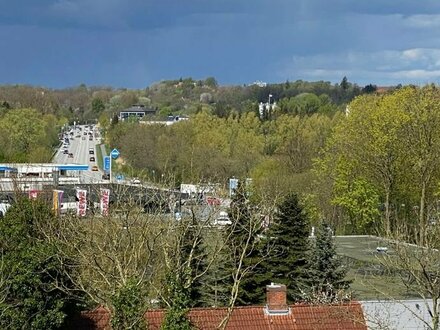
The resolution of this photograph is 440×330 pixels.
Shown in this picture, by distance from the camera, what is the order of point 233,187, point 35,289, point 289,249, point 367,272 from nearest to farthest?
point 35,289
point 289,249
point 367,272
point 233,187

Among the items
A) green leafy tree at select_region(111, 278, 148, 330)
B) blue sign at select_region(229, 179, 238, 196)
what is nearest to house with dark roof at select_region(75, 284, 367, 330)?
green leafy tree at select_region(111, 278, 148, 330)

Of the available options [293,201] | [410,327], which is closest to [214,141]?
[293,201]

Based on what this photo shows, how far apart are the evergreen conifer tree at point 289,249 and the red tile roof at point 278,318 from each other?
582cm

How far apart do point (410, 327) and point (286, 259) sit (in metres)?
7.22

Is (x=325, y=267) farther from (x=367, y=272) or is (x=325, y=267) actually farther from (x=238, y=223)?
(x=367, y=272)

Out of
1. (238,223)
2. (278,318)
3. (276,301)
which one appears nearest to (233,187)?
(238,223)

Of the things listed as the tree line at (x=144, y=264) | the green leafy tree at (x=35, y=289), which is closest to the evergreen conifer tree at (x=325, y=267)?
the tree line at (x=144, y=264)

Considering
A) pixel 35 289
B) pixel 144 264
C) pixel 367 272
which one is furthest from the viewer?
pixel 367 272

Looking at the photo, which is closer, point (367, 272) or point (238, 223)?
point (238, 223)

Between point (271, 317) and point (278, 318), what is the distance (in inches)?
8.4

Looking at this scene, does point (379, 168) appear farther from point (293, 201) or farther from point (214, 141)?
point (214, 141)

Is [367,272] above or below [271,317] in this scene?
below

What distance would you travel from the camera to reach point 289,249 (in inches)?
1167

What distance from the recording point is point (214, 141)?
8150 centimetres
